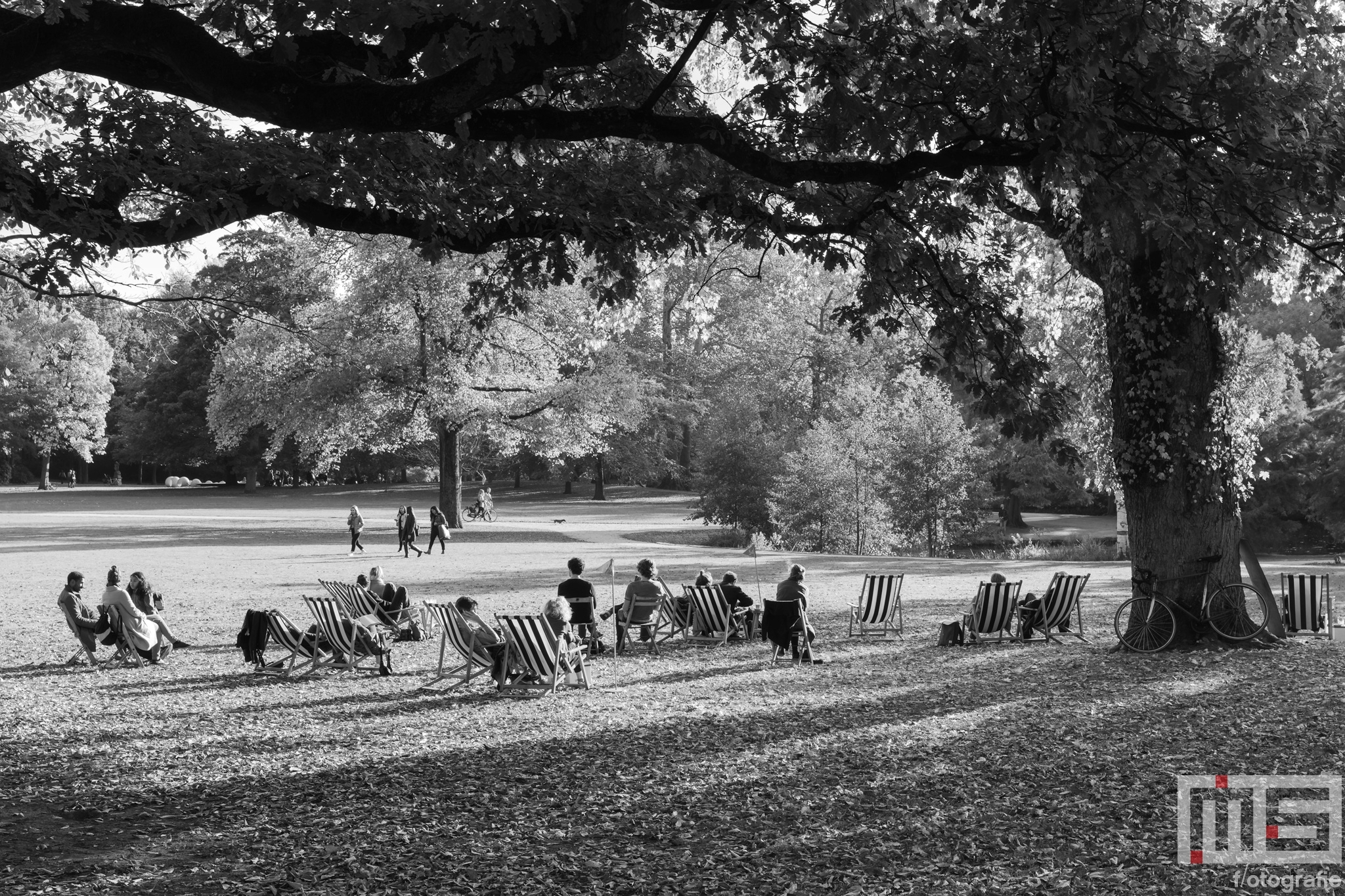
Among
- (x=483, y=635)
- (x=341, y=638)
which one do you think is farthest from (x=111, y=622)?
(x=483, y=635)

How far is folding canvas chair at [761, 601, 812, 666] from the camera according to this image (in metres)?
13.3

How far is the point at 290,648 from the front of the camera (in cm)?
1279

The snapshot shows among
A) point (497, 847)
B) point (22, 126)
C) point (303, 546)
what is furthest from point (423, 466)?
point (497, 847)

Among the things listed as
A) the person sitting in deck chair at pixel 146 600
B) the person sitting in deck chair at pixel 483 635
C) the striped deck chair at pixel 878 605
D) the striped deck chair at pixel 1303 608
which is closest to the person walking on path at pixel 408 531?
the person sitting in deck chair at pixel 146 600

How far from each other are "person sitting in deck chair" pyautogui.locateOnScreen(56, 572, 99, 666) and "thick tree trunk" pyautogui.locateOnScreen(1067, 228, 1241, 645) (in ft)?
38.1

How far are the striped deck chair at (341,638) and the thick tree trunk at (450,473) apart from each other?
25.3 meters

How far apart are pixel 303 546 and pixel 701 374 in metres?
34.9

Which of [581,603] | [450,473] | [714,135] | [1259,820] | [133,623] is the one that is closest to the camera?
[1259,820]

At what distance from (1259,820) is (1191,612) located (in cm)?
742

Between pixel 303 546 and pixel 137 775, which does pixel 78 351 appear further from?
pixel 137 775

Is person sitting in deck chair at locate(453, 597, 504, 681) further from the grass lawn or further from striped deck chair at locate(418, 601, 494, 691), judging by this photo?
the grass lawn

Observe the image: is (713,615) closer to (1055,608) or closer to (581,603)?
(581,603)

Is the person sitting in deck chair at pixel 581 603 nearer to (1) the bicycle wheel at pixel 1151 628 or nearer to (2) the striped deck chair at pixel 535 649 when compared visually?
(2) the striped deck chair at pixel 535 649

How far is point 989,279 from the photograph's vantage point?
13.5 meters
